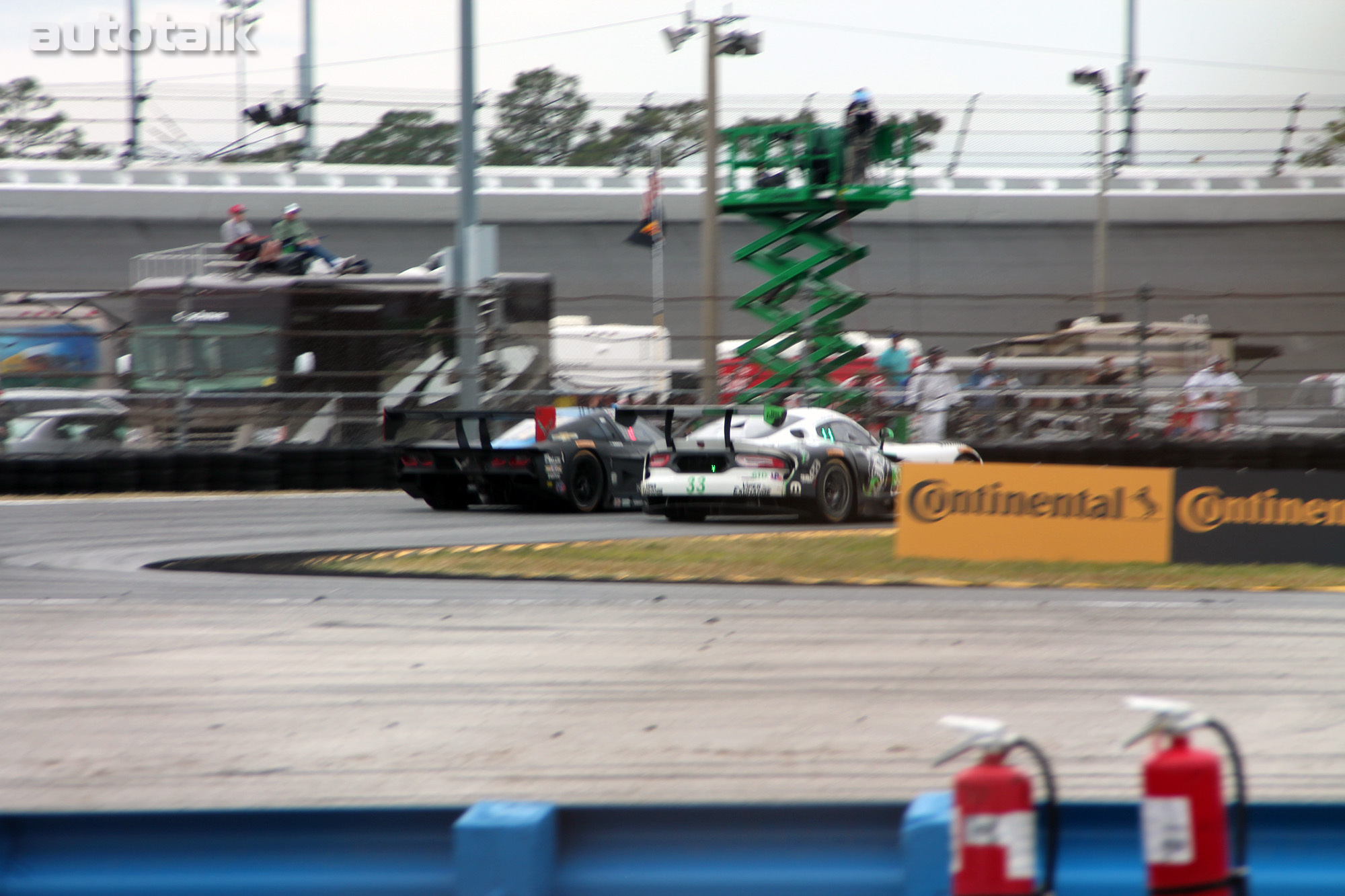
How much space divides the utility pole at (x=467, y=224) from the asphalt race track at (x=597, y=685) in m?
7.50

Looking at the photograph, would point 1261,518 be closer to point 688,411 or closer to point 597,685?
point 688,411

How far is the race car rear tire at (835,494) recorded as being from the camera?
12.7 m

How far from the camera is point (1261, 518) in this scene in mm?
9734

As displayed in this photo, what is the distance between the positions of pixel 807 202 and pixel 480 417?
10024 mm

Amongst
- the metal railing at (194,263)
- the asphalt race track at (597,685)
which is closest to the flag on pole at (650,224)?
the metal railing at (194,263)

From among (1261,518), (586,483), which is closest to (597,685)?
(1261,518)

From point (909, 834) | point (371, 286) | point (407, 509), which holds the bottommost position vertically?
point (407, 509)

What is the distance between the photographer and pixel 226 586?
855 cm

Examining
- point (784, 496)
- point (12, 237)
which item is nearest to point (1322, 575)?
Result: point (784, 496)

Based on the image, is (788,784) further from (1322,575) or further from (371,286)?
(371,286)

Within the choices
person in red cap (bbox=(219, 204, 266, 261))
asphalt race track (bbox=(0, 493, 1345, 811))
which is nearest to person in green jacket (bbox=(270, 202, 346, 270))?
person in red cap (bbox=(219, 204, 266, 261))

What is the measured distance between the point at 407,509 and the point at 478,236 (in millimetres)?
4314

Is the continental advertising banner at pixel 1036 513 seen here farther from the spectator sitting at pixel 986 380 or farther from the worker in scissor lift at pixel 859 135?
the worker in scissor lift at pixel 859 135

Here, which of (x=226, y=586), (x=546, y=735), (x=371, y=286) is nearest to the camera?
(x=546, y=735)
